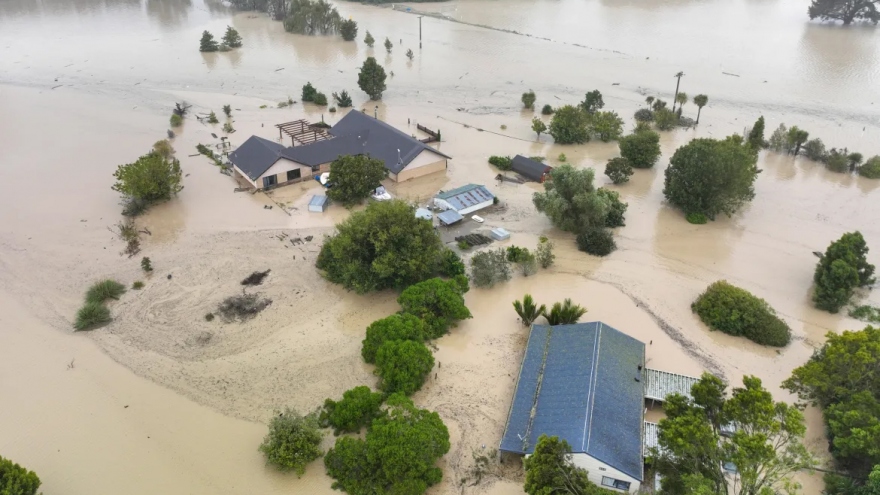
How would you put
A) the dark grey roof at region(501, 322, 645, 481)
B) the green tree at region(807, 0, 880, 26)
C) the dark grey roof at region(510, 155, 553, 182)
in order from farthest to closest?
the green tree at region(807, 0, 880, 26) < the dark grey roof at region(510, 155, 553, 182) < the dark grey roof at region(501, 322, 645, 481)

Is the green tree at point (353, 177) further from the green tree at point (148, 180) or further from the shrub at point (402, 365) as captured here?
the shrub at point (402, 365)

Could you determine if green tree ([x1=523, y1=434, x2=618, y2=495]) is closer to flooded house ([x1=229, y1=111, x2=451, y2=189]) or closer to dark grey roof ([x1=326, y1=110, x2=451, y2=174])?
flooded house ([x1=229, y1=111, x2=451, y2=189])

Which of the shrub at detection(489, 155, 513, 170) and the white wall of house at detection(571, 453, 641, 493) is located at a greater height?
the shrub at detection(489, 155, 513, 170)

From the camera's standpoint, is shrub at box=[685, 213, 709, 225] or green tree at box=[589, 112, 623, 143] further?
green tree at box=[589, 112, 623, 143]

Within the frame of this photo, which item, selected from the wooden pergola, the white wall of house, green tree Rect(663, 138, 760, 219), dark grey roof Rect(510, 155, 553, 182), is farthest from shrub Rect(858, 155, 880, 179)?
the wooden pergola

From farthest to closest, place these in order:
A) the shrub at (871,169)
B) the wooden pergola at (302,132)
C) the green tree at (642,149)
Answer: the wooden pergola at (302,132), the green tree at (642,149), the shrub at (871,169)

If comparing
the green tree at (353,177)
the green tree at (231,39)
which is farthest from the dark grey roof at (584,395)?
the green tree at (231,39)

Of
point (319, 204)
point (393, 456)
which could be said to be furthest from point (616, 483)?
point (319, 204)

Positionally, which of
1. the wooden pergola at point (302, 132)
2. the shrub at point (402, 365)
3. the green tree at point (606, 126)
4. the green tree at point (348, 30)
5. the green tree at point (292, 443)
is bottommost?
the green tree at point (292, 443)
